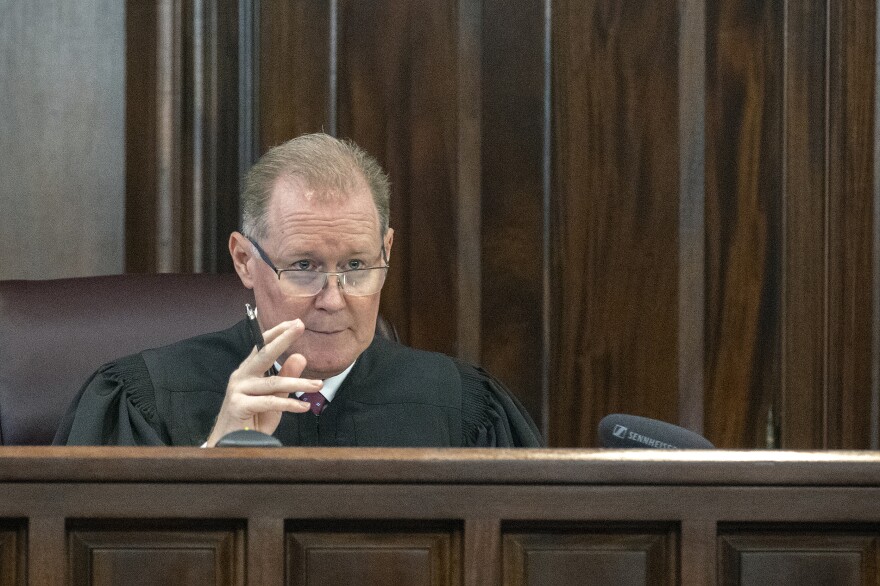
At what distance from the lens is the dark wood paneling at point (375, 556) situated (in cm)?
93

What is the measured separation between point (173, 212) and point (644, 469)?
5.68ft

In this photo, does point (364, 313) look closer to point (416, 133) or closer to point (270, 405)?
point (270, 405)

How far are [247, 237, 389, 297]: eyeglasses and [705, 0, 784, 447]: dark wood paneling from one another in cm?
100

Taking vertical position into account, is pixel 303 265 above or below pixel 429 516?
above

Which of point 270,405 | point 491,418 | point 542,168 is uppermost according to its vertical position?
point 542,168

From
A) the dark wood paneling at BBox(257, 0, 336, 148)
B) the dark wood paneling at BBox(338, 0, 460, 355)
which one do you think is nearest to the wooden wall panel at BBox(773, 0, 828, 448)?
the dark wood paneling at BBox(338, 0, 460, 355)

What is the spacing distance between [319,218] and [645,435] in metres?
0.80

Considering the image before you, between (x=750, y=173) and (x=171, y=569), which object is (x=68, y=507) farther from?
(x=750, y=173)

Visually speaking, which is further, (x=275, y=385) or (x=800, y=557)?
(x=275, y=385)

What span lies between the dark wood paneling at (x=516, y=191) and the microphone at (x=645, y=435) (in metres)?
1.31

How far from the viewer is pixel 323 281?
5.85 feet

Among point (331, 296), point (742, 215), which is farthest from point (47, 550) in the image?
point (742, 215)

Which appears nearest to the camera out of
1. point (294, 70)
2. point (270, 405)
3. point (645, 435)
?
point (645, 435)

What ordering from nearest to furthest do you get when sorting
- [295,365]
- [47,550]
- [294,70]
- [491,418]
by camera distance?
[47,550] → [295,365] → [491,418] → [294,70]
